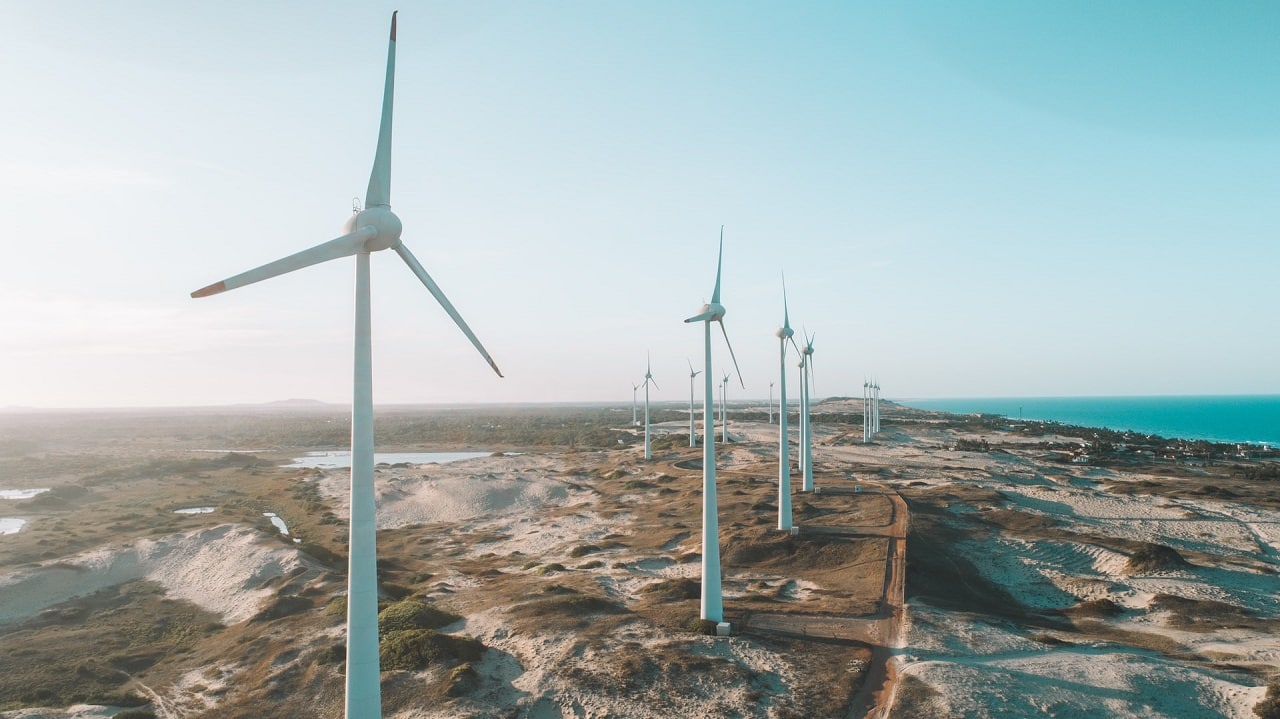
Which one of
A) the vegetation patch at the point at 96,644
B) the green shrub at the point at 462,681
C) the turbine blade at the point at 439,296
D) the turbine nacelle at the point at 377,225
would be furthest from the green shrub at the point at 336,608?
the turbine nacelle at the point at 377,225

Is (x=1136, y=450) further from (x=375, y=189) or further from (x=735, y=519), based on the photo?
(x=375, y=189)

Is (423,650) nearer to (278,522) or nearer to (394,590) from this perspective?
(394,590)

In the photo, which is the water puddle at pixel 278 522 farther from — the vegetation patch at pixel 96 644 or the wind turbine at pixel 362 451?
the wind turbine at pixel 362 451

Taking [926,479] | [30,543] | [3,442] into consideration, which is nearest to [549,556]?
[30,543]

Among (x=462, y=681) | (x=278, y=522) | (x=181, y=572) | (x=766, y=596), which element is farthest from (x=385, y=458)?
(x=462, y=681)

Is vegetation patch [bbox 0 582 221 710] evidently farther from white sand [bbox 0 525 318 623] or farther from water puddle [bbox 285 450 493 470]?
water puddle [bbox 285 450 493 470]

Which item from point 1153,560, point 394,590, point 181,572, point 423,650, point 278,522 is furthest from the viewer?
point 278,522

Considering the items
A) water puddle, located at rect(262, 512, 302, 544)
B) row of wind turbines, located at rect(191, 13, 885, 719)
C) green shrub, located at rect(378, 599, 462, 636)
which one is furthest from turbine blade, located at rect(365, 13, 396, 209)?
water puddle, located at rect(262, 512, 302, 544)
